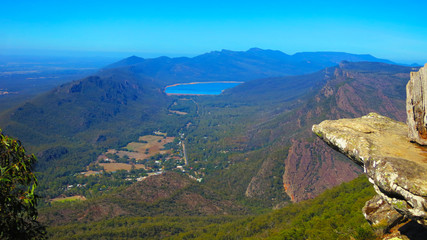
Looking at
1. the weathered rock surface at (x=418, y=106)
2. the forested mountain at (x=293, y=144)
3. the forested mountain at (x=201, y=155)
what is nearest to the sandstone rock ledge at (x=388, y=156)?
the weathered rock surface at (x=418, y=106)

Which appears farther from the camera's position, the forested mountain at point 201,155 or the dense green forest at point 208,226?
the forested mountain at point 201,155

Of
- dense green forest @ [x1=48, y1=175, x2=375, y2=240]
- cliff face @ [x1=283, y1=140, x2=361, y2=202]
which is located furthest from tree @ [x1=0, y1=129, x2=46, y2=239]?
cliff face @ [x1=283, y1=140, x2=361, y2=202]

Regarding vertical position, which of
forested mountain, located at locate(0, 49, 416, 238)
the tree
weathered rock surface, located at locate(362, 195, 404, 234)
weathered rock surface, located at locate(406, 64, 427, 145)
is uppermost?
weathered rock surface, located at locate(406, 64, 427, 145)

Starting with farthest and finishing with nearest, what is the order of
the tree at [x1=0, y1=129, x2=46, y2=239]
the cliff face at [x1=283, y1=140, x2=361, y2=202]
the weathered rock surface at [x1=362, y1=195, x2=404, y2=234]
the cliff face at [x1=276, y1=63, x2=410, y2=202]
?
1. the cliff face at [x1=276, y1=63, x2=410, y2=202]
2. the cliff face at [x1=283, y1=140, x2=361, y2=202]
3. the weathered rock surface at [x1=362, y1=195, x2=404, y2=234]
4. the tree at [x1=0, y1=129, x2=46, y2=239]

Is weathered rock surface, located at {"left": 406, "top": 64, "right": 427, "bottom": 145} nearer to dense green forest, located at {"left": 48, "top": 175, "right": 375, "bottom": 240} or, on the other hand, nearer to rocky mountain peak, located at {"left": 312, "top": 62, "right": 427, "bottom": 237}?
rocky mountain peak, located at {"left": 312, "top": 62, "right": 427, "bottom": 237}

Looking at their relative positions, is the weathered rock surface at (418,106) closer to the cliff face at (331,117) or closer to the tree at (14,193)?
the tree at (14,193)

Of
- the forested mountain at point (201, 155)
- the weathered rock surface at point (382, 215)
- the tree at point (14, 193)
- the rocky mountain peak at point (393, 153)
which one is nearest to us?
the tree at point (14, 193)

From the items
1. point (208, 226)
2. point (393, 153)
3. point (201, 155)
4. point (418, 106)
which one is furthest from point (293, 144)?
point (393, 153)

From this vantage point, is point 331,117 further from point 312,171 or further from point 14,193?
point 14,193
